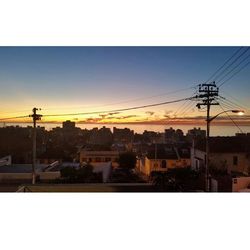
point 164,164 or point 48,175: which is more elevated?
point 164,164

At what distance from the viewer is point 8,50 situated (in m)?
5.00

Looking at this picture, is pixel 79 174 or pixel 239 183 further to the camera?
pixel 79 174

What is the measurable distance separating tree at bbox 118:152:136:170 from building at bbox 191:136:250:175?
93 centimetres

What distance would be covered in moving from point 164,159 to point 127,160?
0.58m

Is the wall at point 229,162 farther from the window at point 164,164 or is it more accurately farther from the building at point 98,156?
the building at point 98,156

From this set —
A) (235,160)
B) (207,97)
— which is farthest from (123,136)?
(235,160)

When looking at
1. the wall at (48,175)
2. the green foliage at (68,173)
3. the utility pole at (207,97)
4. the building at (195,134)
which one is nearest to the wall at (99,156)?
the green foliage at (68,173)

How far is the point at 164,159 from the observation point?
18.5 feet

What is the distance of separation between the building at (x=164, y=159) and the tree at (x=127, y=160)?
0.10m

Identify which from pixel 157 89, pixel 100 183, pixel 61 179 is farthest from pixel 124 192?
pixel 157 89

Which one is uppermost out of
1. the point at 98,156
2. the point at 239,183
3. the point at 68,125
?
the point at 68,125

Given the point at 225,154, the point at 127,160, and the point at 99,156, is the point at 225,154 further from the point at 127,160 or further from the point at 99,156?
the point at 99,156
